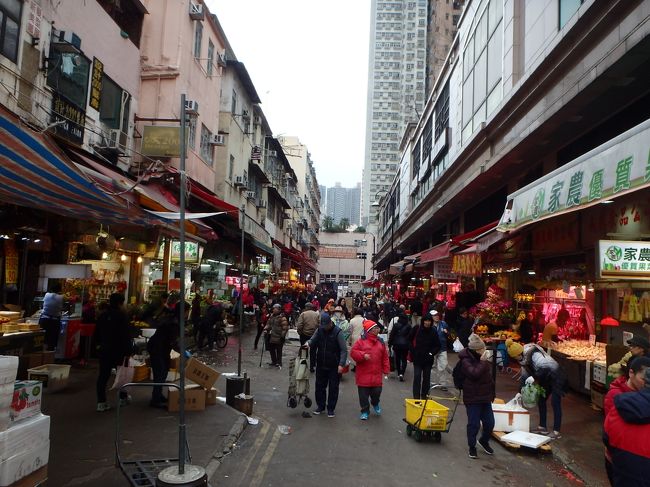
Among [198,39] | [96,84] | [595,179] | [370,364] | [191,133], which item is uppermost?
[198,39]

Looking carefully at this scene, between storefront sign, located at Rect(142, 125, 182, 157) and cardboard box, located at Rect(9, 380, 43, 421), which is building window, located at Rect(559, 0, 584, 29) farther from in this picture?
cardboard box, located at Rect(9, 380, 43, 421)

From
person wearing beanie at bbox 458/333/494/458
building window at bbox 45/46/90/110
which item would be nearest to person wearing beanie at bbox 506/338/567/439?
person wearing beanie at bbox 458/333/494/458

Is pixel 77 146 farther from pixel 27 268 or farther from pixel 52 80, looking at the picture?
pixel 27 268

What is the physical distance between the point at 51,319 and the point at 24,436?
26.2 feet

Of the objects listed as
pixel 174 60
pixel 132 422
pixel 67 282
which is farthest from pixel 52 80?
pixel 132 422

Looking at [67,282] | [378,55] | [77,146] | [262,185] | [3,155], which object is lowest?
[67,282]

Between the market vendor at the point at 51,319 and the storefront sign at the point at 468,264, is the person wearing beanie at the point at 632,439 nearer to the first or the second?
the storefront sign at the point at 468,264

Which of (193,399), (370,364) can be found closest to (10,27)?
(193,399)

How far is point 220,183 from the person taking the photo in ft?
75.4

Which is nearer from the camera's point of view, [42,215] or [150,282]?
[42,215]

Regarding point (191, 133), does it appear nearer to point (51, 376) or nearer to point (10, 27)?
point (10, 27)

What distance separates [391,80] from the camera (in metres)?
133

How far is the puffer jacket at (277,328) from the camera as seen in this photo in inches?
515

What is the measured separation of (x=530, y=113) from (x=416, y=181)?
25.1m
